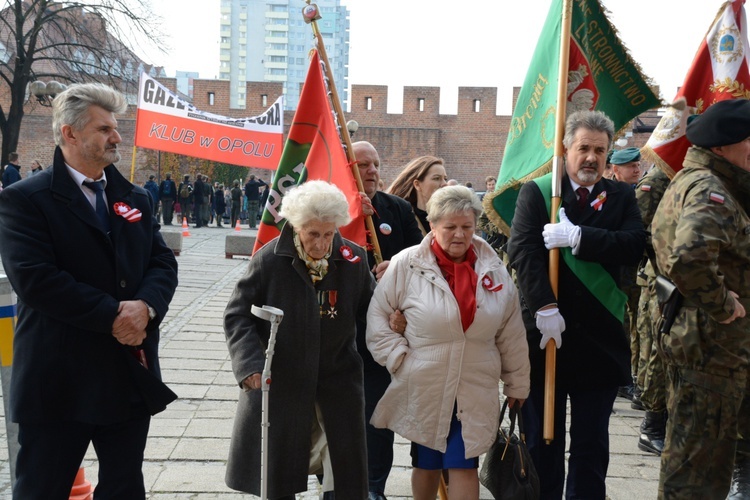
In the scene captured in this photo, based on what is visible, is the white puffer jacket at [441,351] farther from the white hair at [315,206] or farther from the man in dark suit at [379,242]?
the man in dark suit at [379,242]

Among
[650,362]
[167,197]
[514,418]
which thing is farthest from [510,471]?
[167,197]

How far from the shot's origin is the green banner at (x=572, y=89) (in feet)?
15.6

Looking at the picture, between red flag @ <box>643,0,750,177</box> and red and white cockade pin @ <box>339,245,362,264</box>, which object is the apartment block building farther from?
red and white cockade pin @ <box>339,245,362,264</box>

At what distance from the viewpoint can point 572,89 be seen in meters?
4.84

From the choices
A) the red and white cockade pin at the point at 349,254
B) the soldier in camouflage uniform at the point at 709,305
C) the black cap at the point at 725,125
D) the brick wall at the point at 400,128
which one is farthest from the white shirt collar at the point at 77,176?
the brick wall at the point at 400,128

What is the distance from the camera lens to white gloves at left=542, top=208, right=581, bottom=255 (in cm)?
397

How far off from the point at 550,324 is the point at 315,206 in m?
1.22

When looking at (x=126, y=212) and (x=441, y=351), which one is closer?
(x=126, y=212)

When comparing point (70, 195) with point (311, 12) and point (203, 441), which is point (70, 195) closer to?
point (311, 12)

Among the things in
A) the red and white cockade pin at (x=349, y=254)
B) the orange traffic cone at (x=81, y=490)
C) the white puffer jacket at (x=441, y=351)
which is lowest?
the orange traffic cone at (x=81, y=490)

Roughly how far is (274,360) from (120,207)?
2.93 feet

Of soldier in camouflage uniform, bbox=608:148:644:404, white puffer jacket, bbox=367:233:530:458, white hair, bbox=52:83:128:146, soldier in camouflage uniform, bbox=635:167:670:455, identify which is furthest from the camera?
soldier in camouflage uniform, bbox=608:148:644:404

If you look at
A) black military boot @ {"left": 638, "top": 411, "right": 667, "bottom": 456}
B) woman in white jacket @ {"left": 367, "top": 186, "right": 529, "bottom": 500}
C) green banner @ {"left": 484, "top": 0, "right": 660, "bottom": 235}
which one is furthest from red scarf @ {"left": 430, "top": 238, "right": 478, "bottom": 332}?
black military boot @ {"left": 638, "top": 411, "right": 667, "bottom": 456}

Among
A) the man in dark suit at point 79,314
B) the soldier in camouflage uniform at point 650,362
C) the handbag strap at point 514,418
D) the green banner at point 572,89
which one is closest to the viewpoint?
the man in dark suit at point 79,314
